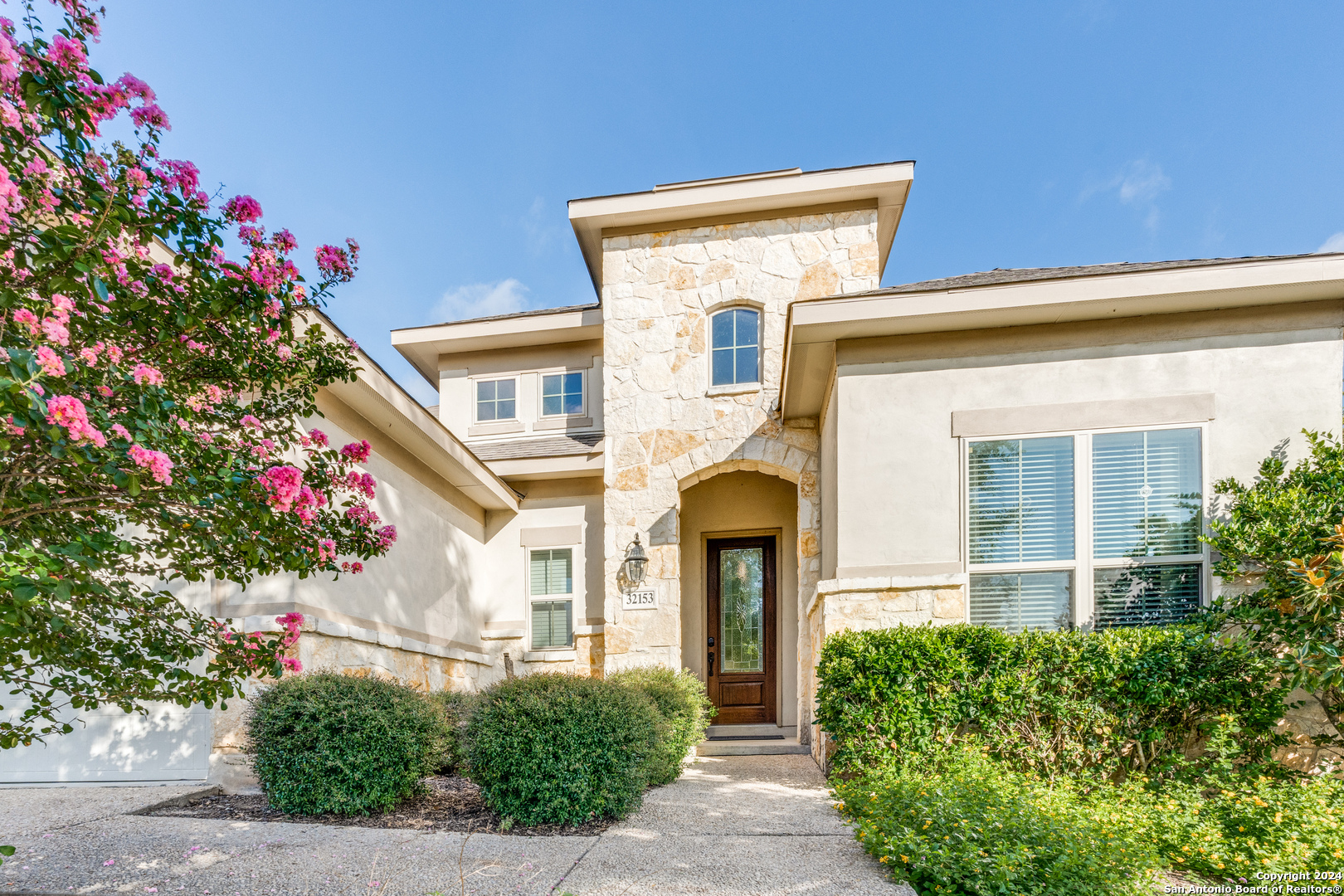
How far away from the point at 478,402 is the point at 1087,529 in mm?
7784

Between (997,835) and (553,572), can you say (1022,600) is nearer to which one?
(997,835)

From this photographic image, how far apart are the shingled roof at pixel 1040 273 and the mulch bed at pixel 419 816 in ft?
15.6

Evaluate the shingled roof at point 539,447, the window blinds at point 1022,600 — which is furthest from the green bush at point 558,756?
the shingled roof at point 539,447

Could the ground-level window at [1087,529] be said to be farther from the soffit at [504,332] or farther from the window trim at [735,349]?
the soffit at [504,332]

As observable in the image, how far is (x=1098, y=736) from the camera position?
5.05 metres

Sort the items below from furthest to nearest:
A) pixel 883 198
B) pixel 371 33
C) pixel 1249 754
Result: pixel 883 198 → pixel 371 33 → pixel 1249 754

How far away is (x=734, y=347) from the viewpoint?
29.0ft

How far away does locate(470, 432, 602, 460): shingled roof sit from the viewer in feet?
31.3

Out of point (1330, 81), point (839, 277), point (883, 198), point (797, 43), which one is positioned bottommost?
point (839, 277)

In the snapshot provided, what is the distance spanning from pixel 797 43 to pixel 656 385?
5505 millimetres

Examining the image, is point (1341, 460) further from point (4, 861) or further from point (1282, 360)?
point (4, 861)

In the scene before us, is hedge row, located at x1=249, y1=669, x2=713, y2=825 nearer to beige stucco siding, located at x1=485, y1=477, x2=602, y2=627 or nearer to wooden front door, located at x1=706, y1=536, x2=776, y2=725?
beige stucco siding, located at x1=485, y1=477, x2=602, y2=627

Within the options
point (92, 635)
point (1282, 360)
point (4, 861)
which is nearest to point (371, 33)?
point (92, 635)

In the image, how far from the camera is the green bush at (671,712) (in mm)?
5461
